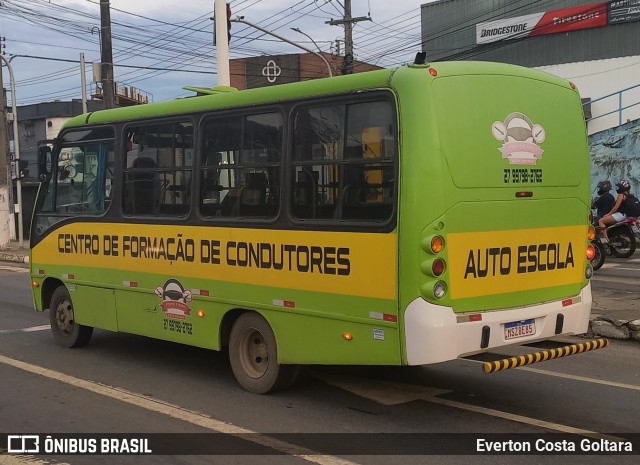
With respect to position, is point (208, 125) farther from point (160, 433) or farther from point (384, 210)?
point (160, 433)

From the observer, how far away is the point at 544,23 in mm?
40406

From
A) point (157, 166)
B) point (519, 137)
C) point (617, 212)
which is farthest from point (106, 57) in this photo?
point (519, 137)

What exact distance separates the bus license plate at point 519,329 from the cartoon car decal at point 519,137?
126 centimetres

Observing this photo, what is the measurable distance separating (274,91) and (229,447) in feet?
9.87

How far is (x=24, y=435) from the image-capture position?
555 centimetres

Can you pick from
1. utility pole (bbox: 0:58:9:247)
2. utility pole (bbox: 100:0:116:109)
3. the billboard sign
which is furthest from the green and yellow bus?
the billboard sign

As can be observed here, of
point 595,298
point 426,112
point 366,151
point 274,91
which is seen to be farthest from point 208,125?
point 595,298

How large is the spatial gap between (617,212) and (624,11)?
26.9 metres

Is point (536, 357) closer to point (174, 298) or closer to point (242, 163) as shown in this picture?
point (242, 163)

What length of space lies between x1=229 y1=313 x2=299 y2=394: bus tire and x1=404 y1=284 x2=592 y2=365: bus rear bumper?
1481 millimetres

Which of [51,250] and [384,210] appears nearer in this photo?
[384,210]

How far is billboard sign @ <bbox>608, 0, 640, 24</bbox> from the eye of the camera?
1489 inches

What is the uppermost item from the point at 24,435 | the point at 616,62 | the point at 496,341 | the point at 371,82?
the point at 616,62

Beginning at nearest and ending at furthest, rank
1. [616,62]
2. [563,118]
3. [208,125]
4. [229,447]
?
[229,447], [563,118], [208,125], [616,62]
